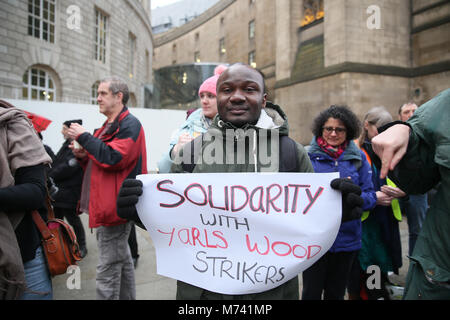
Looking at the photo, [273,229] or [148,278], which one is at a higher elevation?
[273,229]

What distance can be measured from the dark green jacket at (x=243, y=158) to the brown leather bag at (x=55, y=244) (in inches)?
33.6

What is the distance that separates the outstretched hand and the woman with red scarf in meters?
1.39

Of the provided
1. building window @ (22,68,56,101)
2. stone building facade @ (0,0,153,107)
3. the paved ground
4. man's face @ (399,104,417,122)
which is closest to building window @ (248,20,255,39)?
stone building facade @ (0,0,153,107)

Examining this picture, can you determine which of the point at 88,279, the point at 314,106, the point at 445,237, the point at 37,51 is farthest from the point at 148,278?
the point at 314,106

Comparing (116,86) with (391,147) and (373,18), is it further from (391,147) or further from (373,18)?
(373,18)

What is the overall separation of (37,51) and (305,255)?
1555 cm

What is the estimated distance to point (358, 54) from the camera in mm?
15852

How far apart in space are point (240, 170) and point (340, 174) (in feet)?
4.66

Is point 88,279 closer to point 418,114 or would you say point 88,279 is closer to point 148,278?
point 148,278

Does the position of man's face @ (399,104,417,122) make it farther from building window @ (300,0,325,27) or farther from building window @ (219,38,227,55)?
building window @ (219,38,227,55)

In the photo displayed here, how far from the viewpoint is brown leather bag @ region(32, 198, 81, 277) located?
184 cm

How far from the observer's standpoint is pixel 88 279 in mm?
3779
